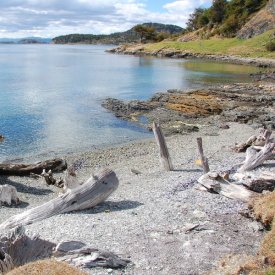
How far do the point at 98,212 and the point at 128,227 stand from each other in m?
2.47

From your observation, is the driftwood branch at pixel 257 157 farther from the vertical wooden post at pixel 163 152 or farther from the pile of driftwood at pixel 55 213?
the pile of driftwood at pixel 55 213

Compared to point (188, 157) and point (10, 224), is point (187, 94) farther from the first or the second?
point (10, 224)

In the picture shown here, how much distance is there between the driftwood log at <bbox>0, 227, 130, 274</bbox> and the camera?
36.8 feet

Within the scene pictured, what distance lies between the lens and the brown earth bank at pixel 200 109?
4128cm

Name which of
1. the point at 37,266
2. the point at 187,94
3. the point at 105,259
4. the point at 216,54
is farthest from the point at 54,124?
the point at 216,54

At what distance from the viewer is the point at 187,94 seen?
56812 mm

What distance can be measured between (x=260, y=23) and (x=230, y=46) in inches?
513

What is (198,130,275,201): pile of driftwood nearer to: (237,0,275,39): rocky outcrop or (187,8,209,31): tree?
(237,0,275,39): rocky outcrop

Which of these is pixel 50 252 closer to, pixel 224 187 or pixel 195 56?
pixel 224 187

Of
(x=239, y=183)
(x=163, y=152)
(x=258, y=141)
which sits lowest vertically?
(x=163, y=152)

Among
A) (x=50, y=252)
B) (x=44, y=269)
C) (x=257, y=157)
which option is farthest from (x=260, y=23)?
(x=44, y=269)

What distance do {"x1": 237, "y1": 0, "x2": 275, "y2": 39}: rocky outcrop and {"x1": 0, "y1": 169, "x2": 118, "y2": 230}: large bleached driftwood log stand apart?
132264 mm

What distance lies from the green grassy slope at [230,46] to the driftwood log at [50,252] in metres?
111

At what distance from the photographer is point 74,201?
55.9 feet
